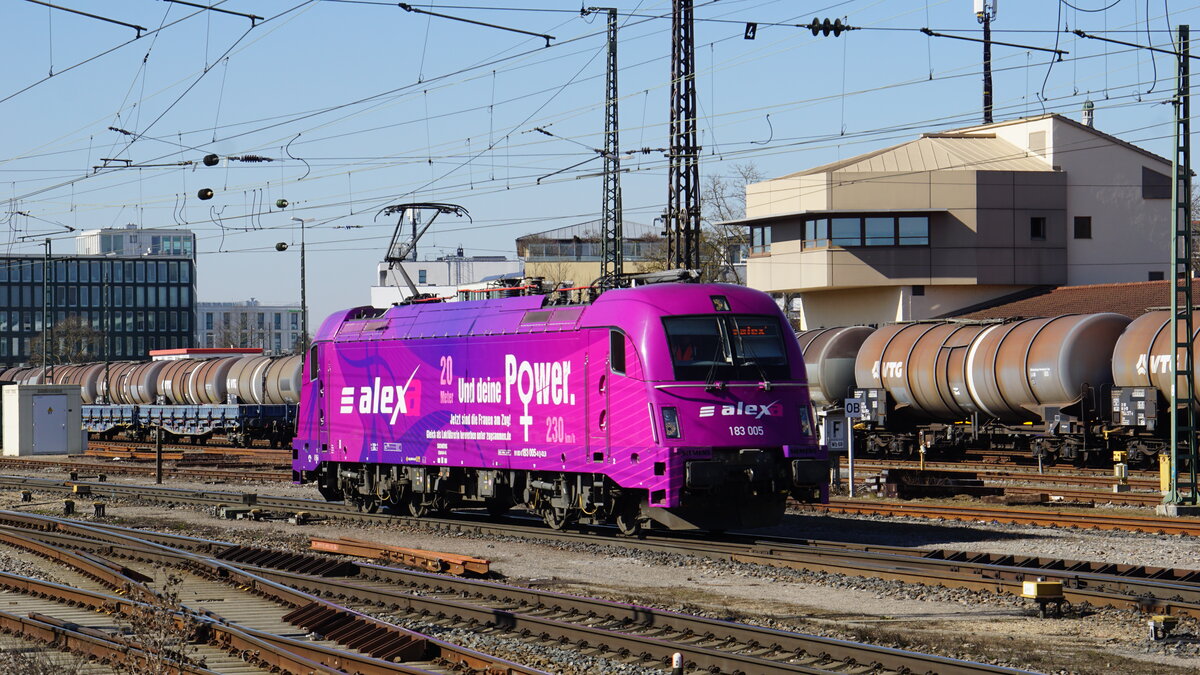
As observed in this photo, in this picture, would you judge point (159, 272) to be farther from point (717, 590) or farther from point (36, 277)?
point (717, 590)

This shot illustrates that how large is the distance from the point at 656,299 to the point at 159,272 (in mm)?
145527

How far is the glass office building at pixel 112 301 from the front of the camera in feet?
498

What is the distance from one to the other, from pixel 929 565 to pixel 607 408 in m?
5.04

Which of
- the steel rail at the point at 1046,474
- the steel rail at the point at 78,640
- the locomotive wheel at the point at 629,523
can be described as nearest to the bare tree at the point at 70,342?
the steel rail at the point at 1046,474

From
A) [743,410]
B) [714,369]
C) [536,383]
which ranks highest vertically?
[714,369]

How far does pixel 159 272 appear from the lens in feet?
510

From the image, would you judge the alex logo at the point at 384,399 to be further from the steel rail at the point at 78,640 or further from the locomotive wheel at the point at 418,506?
the steel rail at the point at 78,640

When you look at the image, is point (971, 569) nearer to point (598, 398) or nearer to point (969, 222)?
point (598, 398)

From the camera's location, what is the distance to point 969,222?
54.0 m

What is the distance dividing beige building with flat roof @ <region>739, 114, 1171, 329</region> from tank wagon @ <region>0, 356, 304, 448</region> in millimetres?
20307

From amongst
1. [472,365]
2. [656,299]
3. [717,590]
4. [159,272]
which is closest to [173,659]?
[717,590]

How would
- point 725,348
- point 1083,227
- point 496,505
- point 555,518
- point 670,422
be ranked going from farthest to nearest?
point 1083,227 < point 496,505 < point 555,518 < point 725,348 < point 670,422

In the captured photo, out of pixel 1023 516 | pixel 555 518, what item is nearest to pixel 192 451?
pixel 555 518

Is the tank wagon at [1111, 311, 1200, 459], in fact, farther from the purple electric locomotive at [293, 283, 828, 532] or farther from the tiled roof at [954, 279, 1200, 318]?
the purple electric locomotive at [293, 283, 828, 532]
